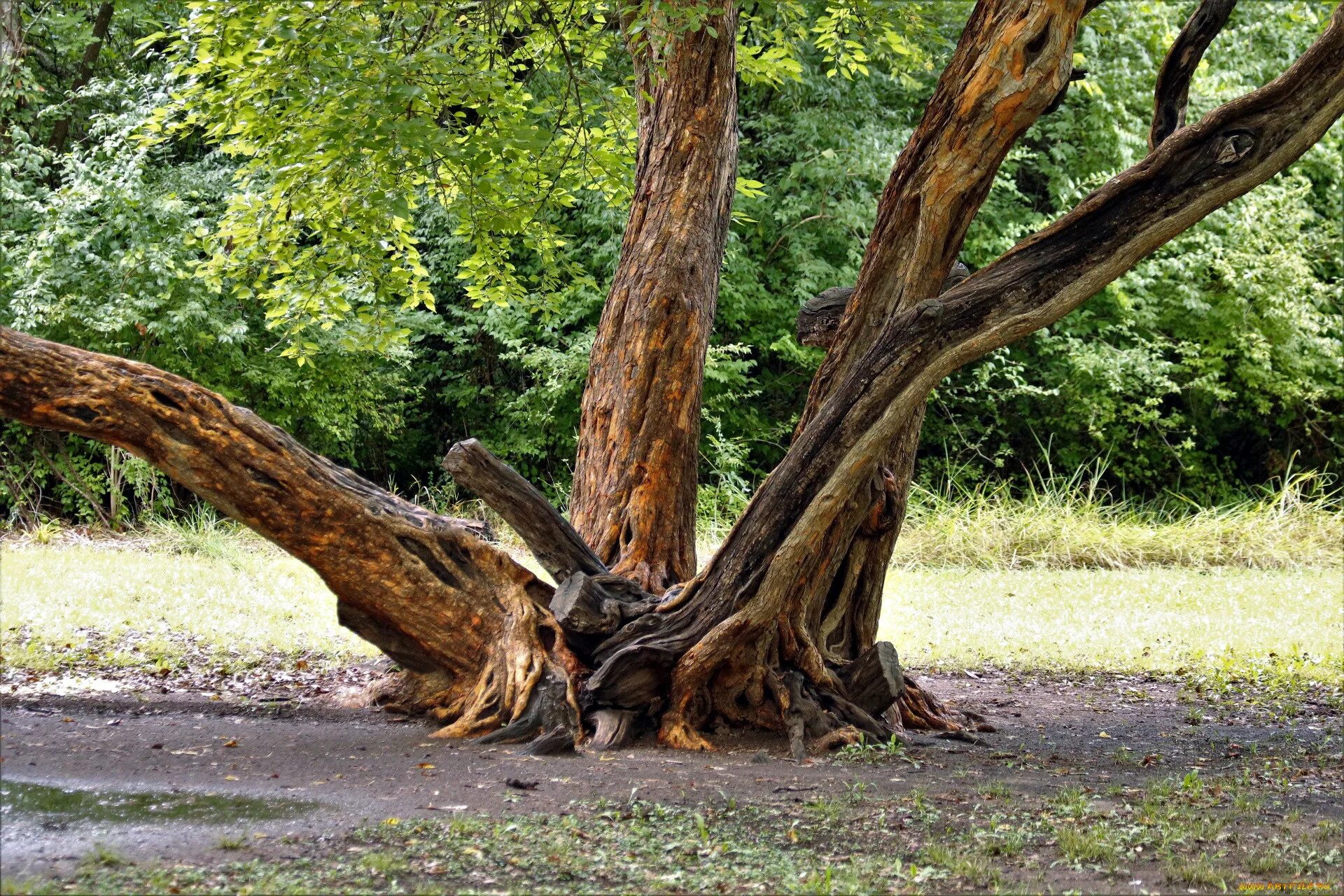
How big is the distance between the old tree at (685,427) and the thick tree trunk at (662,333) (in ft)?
0.05

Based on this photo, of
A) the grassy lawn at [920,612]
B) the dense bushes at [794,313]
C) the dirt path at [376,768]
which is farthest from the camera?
the dense bushes at [794,313]

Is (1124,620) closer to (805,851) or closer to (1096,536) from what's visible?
(1096,536)

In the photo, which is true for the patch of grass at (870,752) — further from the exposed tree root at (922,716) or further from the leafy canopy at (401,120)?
the leafy canopy at (401,120)

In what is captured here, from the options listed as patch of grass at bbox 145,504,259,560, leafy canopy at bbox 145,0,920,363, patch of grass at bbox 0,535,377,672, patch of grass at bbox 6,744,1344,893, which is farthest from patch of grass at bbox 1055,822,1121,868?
patch of grass at bbox 145,504,259,560

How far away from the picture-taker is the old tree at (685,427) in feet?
18.7

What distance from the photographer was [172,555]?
521 inches

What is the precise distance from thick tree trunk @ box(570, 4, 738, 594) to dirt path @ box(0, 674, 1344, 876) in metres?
1.47

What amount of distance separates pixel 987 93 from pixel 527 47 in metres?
3.19

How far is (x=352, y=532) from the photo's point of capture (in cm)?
617

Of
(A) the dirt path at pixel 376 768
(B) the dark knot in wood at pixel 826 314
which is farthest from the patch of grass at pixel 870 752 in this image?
(B) the dark knot in wood at pixel 826 314

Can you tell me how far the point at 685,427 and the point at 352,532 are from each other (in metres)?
2.11

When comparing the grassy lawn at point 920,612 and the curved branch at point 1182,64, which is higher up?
the curved branch at point 1182,64

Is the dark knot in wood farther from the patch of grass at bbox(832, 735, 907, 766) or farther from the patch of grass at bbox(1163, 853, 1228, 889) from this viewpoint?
the patch of grass at bbox(1163, 853, 1228, 889)

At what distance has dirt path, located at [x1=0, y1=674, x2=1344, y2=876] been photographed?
419 centimetres
